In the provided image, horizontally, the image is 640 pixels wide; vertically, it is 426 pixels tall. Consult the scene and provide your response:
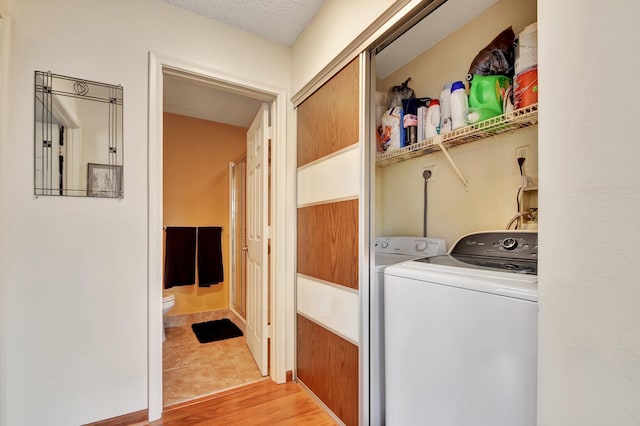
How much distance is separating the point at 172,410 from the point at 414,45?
9.05ft

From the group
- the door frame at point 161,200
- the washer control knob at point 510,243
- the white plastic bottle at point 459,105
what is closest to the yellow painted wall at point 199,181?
the door frame at point 161,200

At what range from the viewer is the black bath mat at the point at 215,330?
2910 millimetres

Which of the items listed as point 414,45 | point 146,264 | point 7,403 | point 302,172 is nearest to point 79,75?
point 146,264

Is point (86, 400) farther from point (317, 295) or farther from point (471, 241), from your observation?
point (471, 241)

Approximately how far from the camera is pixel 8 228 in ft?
4.61

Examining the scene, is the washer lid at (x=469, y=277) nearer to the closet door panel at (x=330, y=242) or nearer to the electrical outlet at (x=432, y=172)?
the closet door panel at (x=330, y=242)

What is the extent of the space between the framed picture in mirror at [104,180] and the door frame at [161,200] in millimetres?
156

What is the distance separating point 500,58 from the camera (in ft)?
4.45

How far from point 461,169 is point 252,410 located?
194cm

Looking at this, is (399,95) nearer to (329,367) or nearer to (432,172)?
(432,172)

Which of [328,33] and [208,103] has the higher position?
[208,103]

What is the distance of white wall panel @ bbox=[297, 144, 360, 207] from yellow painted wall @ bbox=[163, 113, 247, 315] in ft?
6.19

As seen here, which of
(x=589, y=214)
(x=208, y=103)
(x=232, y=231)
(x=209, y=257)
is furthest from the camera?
(x=232, y=231)

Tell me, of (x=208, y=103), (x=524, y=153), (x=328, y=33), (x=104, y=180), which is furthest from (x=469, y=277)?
(x=208, y=103)
